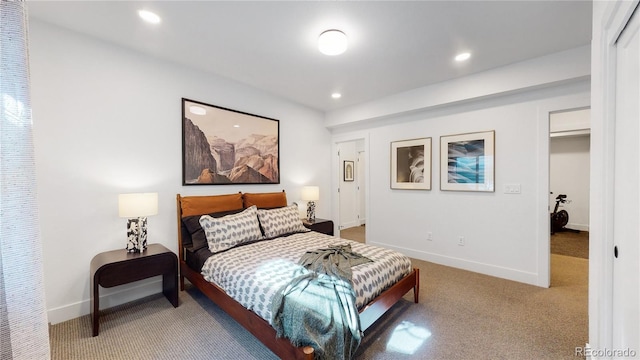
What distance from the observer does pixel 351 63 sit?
2.90 m

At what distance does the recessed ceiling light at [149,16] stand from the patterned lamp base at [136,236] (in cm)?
185

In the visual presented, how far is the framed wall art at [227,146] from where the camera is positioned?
305 cm

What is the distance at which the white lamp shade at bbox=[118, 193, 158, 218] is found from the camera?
7.56 ft

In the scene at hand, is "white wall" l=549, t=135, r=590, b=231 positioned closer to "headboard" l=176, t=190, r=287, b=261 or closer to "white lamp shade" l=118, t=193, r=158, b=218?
"headboard" l=176, t=190, r=287, b=261

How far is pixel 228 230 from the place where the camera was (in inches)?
104

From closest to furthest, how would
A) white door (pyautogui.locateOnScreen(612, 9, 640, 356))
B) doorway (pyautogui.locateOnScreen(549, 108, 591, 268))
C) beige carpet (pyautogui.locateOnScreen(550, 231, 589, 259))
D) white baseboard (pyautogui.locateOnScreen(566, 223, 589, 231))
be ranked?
white door (pyautogui.locateOnScreen(612, 9, 640, 356)) → beige carpet (pyautogui.locateOnScreen(550, 231, 589, 259)) → doorway (pyautogui.locateOnScreen(549, 108, 591, 268)) → white baseboard (pyautogui.locateOnScreen(566, 223, 589, 231))

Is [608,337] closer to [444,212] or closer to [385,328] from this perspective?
[385,328]

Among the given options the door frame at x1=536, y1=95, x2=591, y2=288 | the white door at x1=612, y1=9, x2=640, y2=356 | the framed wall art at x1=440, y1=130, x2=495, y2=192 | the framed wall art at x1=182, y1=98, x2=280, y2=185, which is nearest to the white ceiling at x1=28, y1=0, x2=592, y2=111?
the framed wall art at x1=182, y1=98, x2=280, y2=185

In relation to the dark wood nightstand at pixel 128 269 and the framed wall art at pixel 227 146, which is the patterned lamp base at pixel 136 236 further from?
the framed wall art at pixel 227 146

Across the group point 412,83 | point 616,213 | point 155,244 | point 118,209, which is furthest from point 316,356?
point 412,83

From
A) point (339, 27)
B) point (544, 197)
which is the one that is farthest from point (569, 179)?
point (339, 27)

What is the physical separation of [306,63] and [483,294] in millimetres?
3339

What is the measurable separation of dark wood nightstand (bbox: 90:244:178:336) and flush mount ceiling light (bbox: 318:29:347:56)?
99.1 inches

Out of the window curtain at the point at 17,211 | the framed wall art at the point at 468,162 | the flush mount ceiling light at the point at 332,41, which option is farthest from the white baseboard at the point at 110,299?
the framed wall art at the point at 468,162
